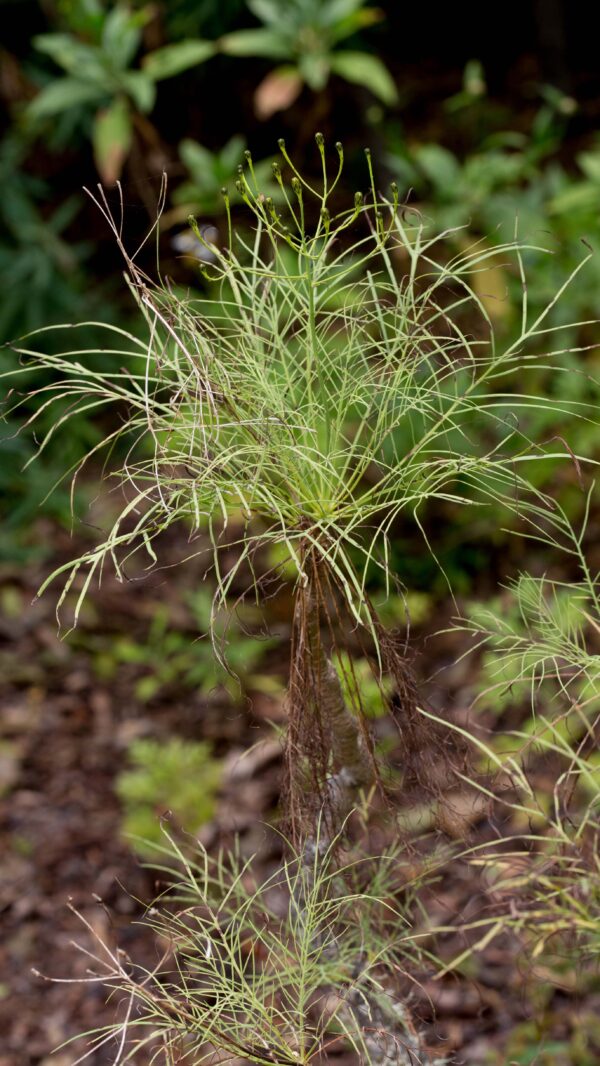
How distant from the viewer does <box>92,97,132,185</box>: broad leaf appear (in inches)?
134

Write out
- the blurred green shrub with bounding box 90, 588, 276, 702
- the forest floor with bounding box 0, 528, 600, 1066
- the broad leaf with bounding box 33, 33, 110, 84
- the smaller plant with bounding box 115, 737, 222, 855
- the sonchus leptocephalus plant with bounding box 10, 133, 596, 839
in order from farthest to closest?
the broad leaf with bounding box 33, 33, 110, 84 < the blurred green shrub with bounding box 90, 588, 276, 702 < the smaller plant with bounding box 115, 737, 222, 855 < the forest floor with bounding box 0, 528, 600, 1066 < the sonchus leptocephalus plant with bounding box 10, 133, 596, 839

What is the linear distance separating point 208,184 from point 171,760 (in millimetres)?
1808

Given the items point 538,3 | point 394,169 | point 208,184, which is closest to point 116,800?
point 208,184

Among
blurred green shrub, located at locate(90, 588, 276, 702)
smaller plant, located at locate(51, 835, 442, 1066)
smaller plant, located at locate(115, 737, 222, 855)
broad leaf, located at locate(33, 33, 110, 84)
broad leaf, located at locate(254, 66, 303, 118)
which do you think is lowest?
blurred green shrub, located at locate(90, 588, 276, 702)

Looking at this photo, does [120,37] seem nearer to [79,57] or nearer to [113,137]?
[79,57]

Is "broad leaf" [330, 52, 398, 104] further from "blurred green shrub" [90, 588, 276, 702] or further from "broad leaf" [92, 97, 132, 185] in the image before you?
"blurred green shrub" [90, 588, 276, 702]

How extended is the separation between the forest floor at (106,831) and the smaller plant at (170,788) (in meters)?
0.05

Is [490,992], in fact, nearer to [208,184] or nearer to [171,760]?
[171,760]

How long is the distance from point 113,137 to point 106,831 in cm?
225

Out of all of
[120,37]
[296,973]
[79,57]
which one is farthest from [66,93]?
[296,973]

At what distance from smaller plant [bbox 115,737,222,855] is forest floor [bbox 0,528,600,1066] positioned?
5 cm

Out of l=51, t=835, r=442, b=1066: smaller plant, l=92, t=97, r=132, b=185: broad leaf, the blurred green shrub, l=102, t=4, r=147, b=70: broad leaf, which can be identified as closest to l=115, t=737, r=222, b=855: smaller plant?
the blurred green shrub

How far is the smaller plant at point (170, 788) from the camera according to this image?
266cm

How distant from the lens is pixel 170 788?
9.02ft
